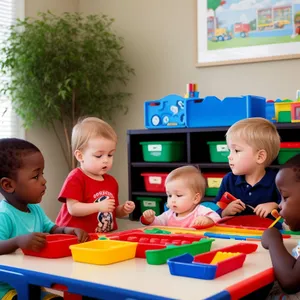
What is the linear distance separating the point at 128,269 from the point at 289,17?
2839 millimetres

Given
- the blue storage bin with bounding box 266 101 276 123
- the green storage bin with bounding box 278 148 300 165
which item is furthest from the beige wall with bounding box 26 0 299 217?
the green storage bin with bounding box 278 148 300 165

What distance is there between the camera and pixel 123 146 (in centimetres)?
441

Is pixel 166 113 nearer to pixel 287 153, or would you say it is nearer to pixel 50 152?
pixel 287 153

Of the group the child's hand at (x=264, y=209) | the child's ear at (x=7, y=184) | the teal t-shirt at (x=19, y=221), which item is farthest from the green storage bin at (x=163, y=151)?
the child's ear at (x=7, y=184)

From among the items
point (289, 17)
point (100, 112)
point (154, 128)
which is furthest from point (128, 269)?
point (100, 112)

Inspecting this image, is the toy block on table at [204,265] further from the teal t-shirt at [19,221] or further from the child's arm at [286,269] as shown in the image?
the teal t-shirt at [19,221]

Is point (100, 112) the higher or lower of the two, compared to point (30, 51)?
lower

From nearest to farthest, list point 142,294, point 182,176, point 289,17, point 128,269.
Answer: point 142,294 → point 128,269 → point 182,176 → point 289,17

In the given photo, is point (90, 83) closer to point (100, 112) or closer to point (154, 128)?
point (100, 112)

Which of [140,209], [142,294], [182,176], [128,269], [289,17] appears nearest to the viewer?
[142,294]

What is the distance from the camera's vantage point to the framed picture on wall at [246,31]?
355 centimetres

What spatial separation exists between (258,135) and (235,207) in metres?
0.34

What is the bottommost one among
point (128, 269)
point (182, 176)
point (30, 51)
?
point (128, 269)

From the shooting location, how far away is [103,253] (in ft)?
3.93
